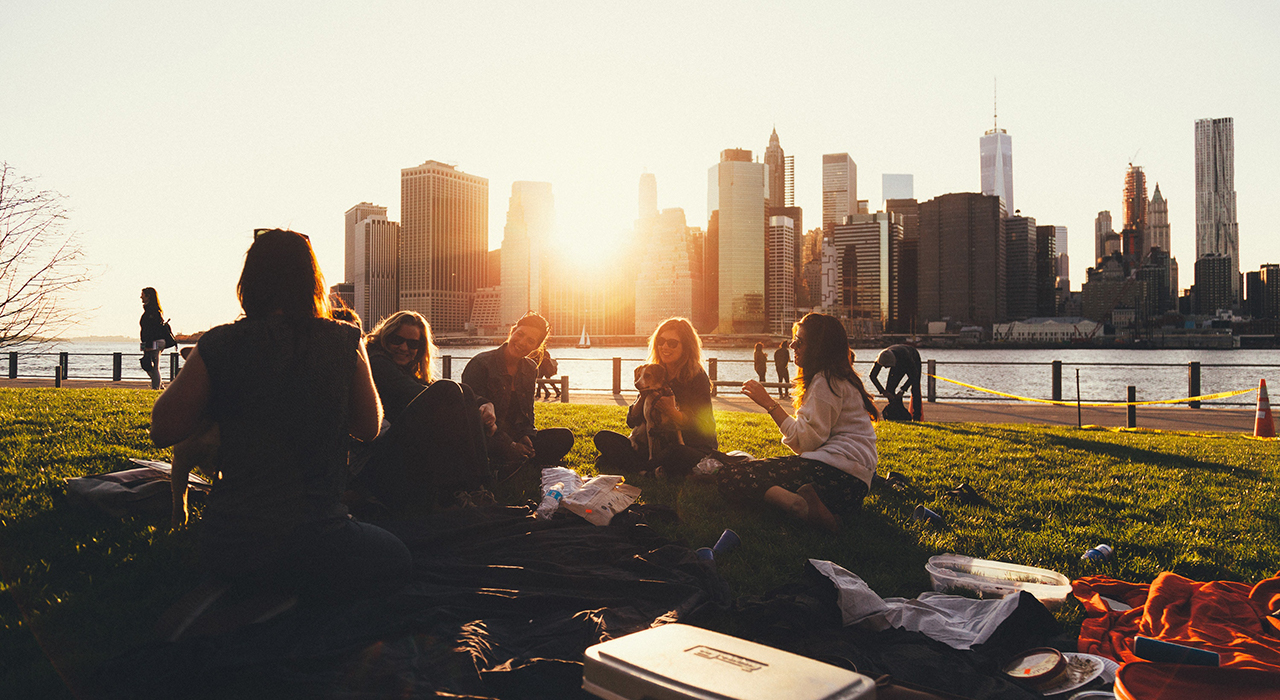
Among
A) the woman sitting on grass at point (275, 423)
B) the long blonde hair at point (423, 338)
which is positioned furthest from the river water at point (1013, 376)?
the woman sitting on grass at point (275, 423)

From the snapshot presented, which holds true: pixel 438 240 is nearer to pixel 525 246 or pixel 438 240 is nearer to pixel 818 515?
pixel 525 246

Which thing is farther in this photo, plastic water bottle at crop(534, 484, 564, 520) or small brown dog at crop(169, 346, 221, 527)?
plastic water bottle at crop(534, 484, 564, 520)

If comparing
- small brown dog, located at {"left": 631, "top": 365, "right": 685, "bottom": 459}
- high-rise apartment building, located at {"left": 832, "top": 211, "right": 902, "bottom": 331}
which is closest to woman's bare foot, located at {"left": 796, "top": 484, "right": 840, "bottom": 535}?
small brown dog, located at {"left": 631, "top": 365, "right": 685, "bottom": 459}

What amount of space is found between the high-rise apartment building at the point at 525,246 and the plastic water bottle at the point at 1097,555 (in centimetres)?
14441

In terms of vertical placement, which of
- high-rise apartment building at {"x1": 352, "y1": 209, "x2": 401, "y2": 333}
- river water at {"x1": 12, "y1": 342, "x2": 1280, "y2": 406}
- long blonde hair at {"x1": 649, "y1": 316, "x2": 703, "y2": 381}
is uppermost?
high-rise apartment building at {"x1": 352, "y1": 209, "x2": 401, "y2": 333}

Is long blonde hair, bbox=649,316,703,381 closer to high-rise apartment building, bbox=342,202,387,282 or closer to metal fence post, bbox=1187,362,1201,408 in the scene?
metal fence post, bbox=1187,362,1201,408

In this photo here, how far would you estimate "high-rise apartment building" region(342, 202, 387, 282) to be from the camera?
100525 mm

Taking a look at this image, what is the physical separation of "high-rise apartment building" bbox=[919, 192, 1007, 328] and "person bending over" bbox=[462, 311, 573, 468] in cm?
15443

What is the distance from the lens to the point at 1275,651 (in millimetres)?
2219

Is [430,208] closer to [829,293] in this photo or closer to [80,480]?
[829,293]

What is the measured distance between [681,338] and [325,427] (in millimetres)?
3376

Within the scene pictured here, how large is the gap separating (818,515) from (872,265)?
174 meters

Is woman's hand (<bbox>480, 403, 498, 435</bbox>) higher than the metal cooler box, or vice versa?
woman's hand (<bbox>480, 403, 498, 435</bbox>)

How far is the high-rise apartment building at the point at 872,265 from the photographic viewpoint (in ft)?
529
